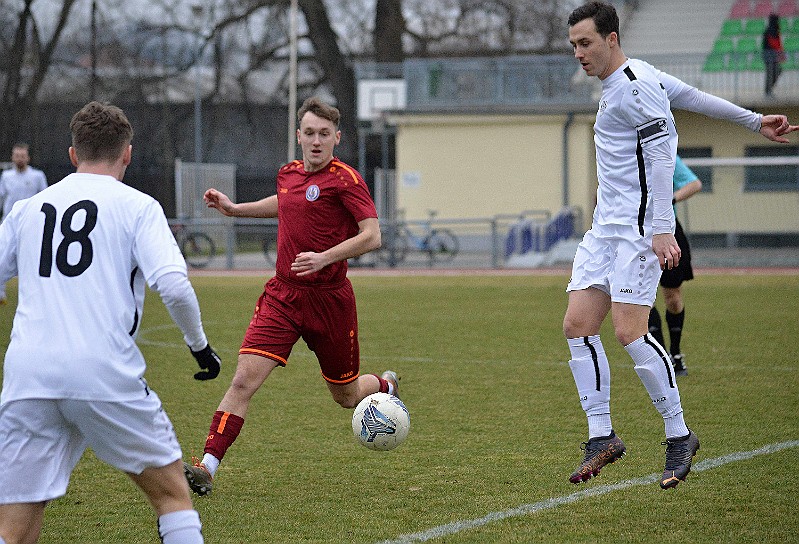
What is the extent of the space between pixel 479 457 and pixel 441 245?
62.5 feet

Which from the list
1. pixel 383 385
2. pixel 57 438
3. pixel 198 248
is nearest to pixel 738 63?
pixel 198 248

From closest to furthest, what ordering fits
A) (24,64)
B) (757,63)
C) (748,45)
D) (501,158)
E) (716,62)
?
(757,63)
(716,62)
(501,158)
(748,45)
(24,64)

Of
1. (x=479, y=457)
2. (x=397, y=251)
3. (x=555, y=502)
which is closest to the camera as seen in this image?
(x=555, y=502)

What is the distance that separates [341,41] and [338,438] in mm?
33003

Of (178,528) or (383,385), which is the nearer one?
(178,528)

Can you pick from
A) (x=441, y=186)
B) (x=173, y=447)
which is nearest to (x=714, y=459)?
(x=173, y=447)

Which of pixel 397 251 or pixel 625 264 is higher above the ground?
pixel 625 264

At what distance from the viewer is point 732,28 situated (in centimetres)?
3353

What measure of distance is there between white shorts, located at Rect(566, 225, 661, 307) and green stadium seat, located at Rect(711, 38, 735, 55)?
27.7 meters

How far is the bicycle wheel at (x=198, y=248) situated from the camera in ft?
79.9

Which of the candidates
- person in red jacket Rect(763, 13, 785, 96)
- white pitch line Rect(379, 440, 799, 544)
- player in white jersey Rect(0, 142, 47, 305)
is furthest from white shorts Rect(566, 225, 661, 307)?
person in red jacket Rect(763, 13, 785, 96)

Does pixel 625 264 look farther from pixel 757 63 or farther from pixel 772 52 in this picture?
pixel 757 63

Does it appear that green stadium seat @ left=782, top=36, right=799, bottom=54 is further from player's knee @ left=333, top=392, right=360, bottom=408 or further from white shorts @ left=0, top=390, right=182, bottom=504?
white shorts @ left=0, top=390, right=182, bottom=504

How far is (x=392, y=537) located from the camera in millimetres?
4727
